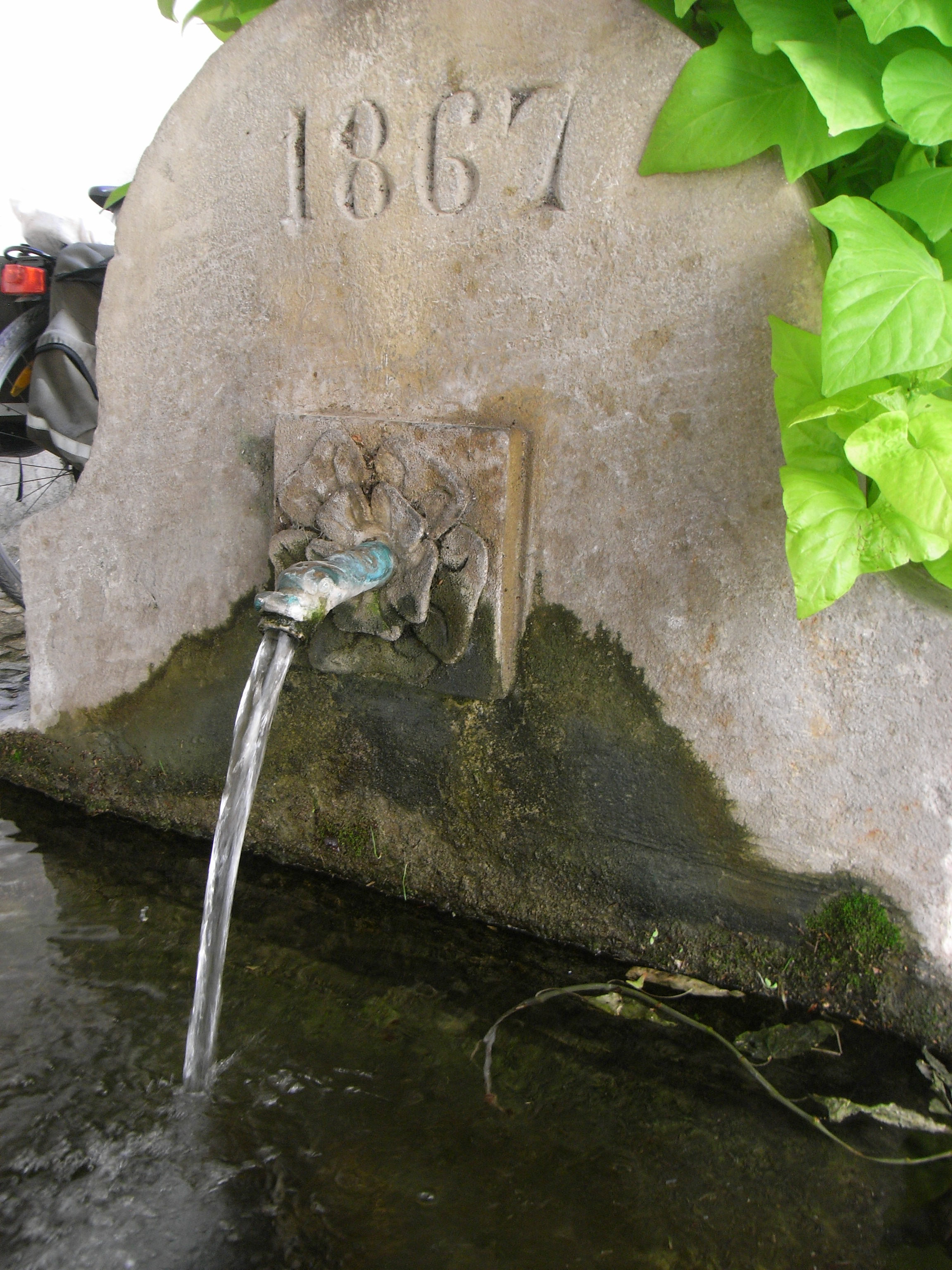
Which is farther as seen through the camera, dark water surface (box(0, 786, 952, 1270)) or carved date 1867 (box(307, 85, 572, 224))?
carved date 1867 (box(307, 85, 572, 224))

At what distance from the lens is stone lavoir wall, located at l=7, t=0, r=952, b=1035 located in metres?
1.74

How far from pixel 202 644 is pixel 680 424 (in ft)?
Answer: 4.39

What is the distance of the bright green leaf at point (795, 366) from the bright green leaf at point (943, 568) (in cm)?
35

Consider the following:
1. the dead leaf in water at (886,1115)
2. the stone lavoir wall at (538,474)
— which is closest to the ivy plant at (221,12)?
the stone lavoir wall at (538,474)

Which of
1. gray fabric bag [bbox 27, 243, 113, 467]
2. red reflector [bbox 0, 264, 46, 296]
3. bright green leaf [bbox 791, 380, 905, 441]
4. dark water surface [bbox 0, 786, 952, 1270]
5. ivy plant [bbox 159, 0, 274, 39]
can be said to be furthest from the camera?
red reflector [bbox 0, 264, 46, 296]

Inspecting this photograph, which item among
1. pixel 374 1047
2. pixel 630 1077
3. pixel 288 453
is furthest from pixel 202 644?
pixel 630 1077

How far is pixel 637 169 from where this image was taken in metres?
1.73

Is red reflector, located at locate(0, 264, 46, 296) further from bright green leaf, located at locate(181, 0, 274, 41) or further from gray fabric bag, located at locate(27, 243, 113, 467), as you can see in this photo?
bright green leaf, located at locate(181, 0, 274, 41)

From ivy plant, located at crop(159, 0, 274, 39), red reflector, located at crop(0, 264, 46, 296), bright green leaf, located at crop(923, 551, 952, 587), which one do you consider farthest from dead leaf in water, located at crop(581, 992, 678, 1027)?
red reflector, located at crop(0, 264, 46, 296)

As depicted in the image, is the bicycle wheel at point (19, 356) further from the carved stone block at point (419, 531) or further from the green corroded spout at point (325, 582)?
the green corroded spout at point (325, 582)

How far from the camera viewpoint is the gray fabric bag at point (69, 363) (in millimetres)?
3283

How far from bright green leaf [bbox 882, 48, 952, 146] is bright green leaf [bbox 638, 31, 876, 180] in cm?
9

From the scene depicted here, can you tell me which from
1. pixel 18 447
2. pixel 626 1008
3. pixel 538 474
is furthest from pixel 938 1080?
pixel 18 447

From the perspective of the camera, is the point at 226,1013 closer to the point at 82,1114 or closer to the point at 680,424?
the point at 82,1114
